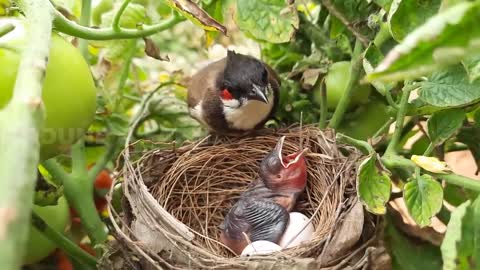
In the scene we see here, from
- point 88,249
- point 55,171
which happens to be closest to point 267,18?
point 55,171

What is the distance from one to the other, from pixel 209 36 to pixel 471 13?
2.20 ft

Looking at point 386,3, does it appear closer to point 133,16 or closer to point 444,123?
point 444,123

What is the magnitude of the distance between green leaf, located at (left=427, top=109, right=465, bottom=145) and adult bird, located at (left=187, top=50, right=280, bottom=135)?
0.27 m

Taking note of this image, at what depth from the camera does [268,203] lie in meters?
1.03

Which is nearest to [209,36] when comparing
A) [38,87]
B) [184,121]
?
[184,121]

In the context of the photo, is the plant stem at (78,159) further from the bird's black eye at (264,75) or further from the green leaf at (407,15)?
the green leaf at (407,15)

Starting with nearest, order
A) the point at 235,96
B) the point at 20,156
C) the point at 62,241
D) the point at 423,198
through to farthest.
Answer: the point at 20,156, the point at 423,198, the point at 62,241, the point at 235,96

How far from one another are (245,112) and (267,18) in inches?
9.8

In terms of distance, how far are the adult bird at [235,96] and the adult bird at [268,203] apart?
2.5 inches

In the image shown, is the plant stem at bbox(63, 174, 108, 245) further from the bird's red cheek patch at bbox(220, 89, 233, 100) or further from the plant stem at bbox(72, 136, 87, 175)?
the bird's red cheek patch at bbox(220, 89, 233, 100)

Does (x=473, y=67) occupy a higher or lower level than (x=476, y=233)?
higher

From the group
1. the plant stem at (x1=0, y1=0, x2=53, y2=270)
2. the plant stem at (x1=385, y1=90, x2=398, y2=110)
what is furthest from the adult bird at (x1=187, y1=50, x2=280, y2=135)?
the plant stem at (x1=0, y1=0, x2=53, y2=270)

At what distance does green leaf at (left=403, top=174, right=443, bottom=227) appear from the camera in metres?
0.71

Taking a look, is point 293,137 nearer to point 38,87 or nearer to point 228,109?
point 228,109
